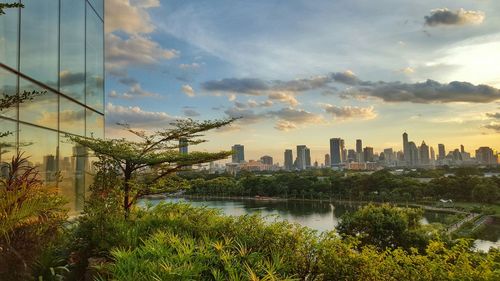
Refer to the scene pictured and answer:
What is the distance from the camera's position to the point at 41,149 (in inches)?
312

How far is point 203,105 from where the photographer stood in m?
31.3

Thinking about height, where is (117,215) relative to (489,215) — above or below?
above

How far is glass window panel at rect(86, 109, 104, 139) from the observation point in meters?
10.8

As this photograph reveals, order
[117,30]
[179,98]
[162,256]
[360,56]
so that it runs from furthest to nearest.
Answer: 1. [179,98]
2. [360,56]
3. [117,30]
4. [162,256]

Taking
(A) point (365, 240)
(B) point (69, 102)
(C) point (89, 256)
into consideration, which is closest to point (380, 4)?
(B) point (69, 102)

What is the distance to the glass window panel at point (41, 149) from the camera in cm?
729

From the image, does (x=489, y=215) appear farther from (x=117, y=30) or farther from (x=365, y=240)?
(x=117, y=30)

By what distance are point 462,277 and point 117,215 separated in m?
5.60

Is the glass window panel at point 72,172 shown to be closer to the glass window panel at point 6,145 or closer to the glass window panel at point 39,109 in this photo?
the glass window panel at point 39,109

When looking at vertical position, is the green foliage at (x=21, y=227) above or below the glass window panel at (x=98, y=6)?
below

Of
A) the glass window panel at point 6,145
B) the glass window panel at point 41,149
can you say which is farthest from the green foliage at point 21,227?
the glass window panel at point 41,149

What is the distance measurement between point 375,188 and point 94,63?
70600mm

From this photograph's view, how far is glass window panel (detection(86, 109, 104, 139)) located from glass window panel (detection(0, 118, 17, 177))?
380cm

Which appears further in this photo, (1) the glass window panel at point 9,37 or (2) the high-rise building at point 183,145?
(2) the high-rise building at point 183,145
